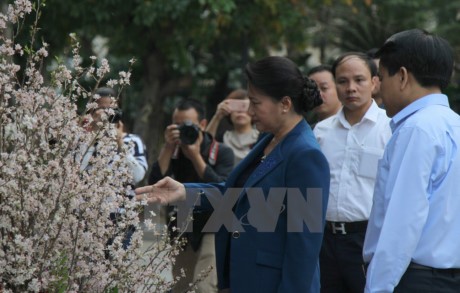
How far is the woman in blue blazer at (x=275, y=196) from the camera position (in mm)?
4113

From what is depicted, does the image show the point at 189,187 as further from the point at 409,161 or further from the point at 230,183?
the point at 409,161

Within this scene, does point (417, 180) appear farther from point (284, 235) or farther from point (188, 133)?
point (188, 133)

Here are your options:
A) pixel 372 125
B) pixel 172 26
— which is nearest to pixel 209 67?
pixel 172 26

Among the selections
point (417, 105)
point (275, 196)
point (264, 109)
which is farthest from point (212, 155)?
point (417, 105)

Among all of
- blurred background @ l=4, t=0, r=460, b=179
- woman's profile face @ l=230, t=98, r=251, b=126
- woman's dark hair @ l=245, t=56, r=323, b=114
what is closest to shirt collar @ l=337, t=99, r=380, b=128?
woman's dark hair @ l=245, t=56, r=323, b=114

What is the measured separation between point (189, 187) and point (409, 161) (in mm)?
1457

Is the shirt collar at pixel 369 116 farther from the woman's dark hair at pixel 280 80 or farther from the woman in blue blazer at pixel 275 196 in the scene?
the woman's dark hair at pixel 280 80

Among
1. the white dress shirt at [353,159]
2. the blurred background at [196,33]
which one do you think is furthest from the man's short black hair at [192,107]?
the blurred background at [196,33]

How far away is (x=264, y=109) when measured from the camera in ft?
14.4

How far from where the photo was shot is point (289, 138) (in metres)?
4.33

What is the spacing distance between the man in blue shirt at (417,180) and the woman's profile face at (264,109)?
0.73 meters

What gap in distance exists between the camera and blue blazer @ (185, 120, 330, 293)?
13.4ft

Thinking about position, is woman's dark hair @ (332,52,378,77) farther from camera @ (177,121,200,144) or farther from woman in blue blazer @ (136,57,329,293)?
woman in blue blazer @ (136,57,329,293)

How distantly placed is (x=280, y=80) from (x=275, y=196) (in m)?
0.55
